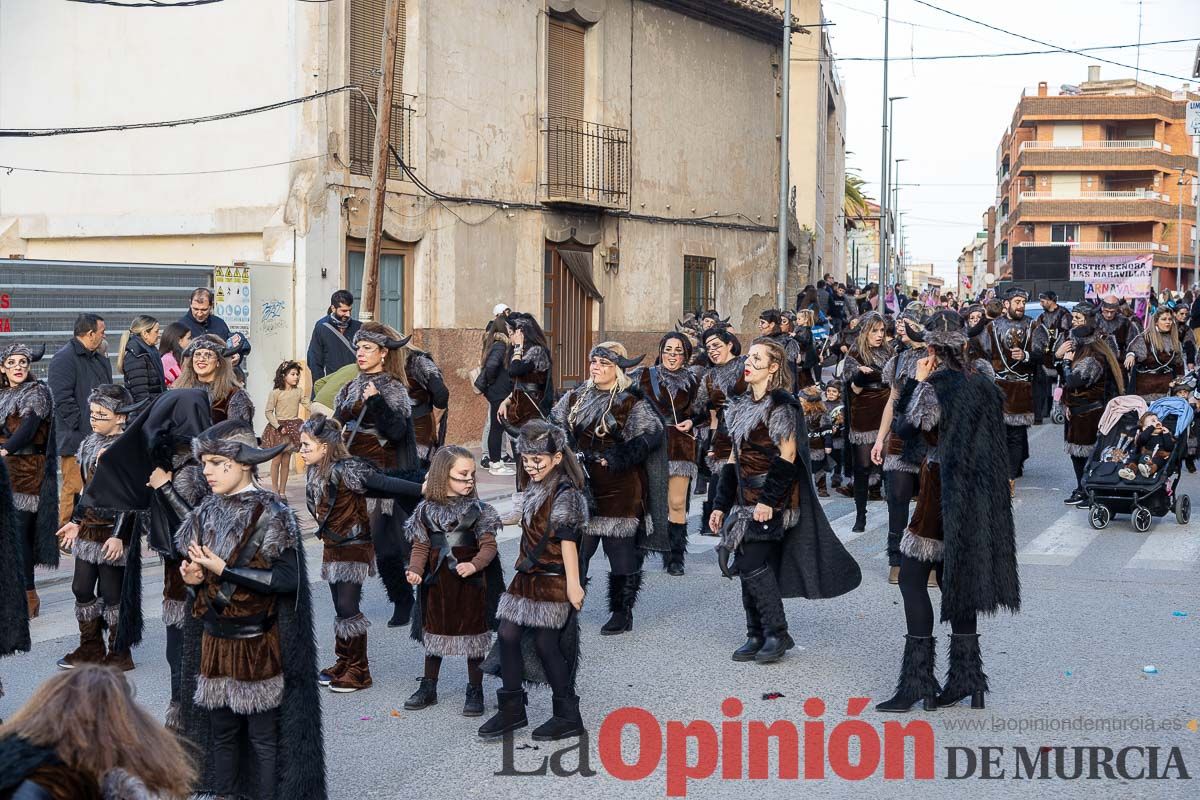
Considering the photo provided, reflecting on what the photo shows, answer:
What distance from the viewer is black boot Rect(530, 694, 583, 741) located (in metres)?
6.68

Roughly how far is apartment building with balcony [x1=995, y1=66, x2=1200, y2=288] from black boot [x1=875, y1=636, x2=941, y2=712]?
84476mm

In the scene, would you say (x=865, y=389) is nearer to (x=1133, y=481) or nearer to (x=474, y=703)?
(x=1133, y=481)

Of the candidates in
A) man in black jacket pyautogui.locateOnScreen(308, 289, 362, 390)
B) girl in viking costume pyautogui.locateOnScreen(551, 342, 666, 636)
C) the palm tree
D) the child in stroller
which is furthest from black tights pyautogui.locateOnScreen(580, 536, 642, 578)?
the palm tree

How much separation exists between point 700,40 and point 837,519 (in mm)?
15344

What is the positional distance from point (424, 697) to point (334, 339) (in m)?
6.51

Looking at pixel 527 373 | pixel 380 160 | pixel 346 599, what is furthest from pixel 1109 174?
pixel 346 599

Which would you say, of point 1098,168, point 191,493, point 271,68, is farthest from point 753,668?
point 1098,168

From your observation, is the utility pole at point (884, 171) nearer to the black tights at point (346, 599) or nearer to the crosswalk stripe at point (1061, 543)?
the crosswalk stripe at point (1061, 543)

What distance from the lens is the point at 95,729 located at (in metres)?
2.89

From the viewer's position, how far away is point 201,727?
17.8ft

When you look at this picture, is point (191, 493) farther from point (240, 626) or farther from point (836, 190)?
point (836, 190)

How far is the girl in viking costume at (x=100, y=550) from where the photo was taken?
300 inches

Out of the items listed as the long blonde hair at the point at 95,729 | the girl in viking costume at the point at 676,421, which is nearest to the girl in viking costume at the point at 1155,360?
the girl in viking costume at the point at 676,421

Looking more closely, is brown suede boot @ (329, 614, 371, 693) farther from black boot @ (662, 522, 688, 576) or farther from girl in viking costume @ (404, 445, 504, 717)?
black boot @ (662, 522, 688, 576)
